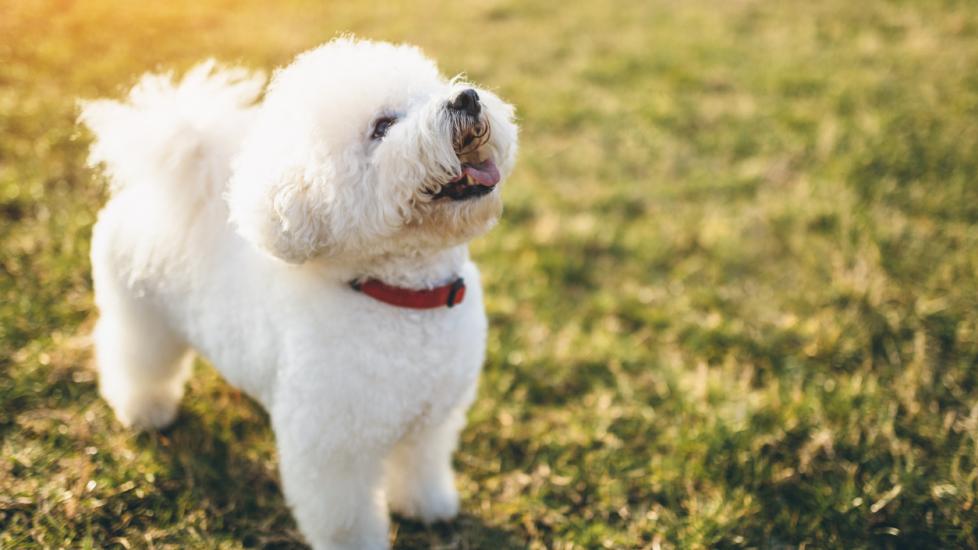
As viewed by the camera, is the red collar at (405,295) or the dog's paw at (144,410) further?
the dog's paw at (144,410)

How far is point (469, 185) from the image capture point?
207cm

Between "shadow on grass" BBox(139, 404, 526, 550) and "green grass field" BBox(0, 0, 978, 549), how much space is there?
0.01 m

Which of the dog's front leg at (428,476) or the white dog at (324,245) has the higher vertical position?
the white dog at (324,245)

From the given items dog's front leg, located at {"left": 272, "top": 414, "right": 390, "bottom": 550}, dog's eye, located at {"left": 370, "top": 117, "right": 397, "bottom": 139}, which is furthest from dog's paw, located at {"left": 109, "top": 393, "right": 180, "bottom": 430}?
dog's eye, located at {"left": 370, "top": 117, "right": 397, "bottom": 139}

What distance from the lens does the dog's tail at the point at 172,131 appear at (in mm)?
2318

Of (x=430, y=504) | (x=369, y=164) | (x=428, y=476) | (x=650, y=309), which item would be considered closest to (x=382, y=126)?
(x=369, y=164)

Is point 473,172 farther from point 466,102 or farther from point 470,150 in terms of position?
point 466,102

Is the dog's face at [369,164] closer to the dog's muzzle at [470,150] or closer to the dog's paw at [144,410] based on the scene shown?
the dog's muzzle at [470,150]

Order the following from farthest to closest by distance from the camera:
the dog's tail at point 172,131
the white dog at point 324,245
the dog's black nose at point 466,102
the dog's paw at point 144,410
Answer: the dog's paw at point 144,410 < the dog's tail at point 172,131 < the white dog at point 324,245 < the dog's black nose at point 466,102

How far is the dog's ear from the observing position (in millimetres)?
1955

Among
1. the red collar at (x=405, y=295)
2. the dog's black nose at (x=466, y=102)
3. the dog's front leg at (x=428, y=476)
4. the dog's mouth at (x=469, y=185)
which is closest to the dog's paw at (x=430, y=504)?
the dog's front leg at (x=428, y=476)

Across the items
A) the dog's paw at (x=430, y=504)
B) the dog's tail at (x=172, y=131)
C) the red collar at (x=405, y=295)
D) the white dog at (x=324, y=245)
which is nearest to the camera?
the white dog at (x=324, y=245)

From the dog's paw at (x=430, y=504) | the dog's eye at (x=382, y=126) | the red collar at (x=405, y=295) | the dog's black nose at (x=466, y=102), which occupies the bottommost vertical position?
the dog's paw at (x=430, y=504)

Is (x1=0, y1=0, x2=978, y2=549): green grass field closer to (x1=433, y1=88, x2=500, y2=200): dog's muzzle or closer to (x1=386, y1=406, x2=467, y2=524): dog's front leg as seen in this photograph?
(x1=386, y1=406, x2=467, y2=524): dog's front leg
